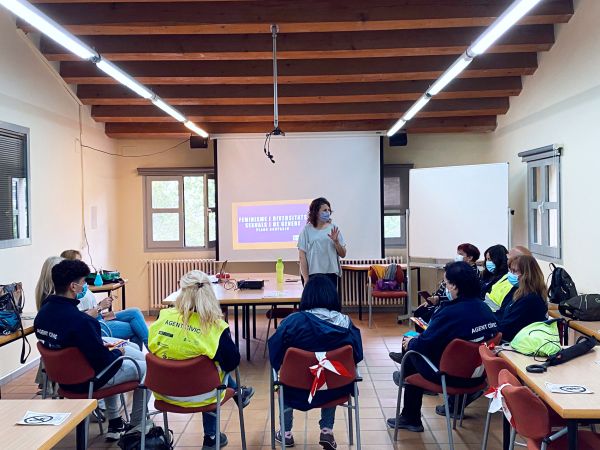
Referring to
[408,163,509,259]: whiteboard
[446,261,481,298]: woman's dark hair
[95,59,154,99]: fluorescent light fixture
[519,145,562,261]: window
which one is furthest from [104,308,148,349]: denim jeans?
[519,145,562,261]: window

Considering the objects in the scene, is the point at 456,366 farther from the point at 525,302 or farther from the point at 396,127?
the point at 396,127

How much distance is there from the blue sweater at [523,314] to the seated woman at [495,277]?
551 mm

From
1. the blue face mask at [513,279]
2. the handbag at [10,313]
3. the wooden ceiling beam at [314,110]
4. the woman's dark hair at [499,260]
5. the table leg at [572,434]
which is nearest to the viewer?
the table leg at [572,434]

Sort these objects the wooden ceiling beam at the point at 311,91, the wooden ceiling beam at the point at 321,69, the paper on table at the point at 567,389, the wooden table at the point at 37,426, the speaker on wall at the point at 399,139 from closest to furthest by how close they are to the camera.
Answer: the wooden table at the point at 37,426, the paper on table at the point at 567,389, the wooden ceiling beam at the point at 321,69, the wooden ceiling beam at the point at 311,91, the speaker on wall at the point at 399,139

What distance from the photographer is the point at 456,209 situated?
6648mm

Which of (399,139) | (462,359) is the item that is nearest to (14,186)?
(462,359)

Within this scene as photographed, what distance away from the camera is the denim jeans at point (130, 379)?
332 centimetres

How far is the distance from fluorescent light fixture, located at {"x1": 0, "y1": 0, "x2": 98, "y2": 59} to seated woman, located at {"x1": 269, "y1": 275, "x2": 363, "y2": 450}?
233cm

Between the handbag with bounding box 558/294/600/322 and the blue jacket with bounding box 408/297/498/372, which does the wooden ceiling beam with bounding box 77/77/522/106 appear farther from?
the blue jacket with bounding box 408/297/498/372

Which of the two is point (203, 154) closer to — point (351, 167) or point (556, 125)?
point (351, 167)

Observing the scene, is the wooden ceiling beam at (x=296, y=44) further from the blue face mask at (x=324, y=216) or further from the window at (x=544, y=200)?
the blue face mask at (x=324, y=216)

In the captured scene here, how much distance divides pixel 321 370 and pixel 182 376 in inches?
29.6

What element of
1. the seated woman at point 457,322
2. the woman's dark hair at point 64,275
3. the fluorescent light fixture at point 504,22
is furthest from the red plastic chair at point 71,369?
the fluorescent light fixture at point 504,22

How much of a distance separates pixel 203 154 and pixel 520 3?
18.3 feet
